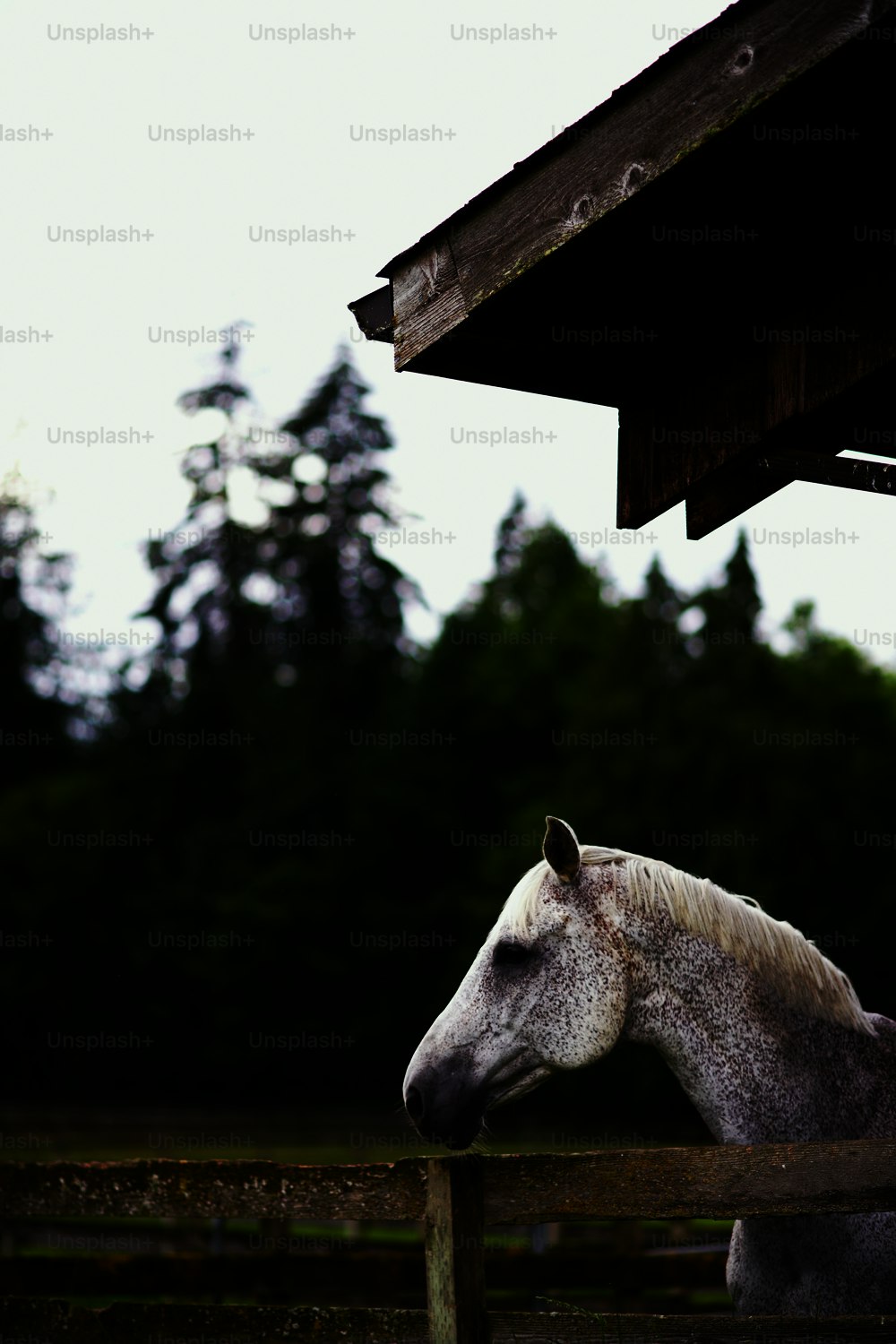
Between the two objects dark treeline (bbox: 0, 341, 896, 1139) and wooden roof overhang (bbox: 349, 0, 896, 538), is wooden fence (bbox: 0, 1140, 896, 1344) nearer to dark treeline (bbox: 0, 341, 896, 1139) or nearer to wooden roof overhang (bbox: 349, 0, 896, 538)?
wooden roof overhang (bbox: 349, 0, 896, 538)

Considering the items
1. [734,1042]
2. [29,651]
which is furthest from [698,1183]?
[29,651]

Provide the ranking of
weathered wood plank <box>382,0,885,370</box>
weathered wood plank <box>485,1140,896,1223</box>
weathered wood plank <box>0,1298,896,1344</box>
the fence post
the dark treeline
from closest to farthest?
weathered wood plank <box>382,0,885,370</box>
weathered wood plank <box>485,1140,896,1223</box>
weathered wood plank <box>0,1298,896,1344</box>
the fence post
the dark treeline

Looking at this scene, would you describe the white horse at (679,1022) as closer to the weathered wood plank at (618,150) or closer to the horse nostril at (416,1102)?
the horse nostril at (416,1102)

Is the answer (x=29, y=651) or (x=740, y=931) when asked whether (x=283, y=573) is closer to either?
(x=29, y=651)

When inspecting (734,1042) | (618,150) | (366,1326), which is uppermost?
(618,150)

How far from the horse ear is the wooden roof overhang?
87cm

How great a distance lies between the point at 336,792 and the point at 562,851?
27263 mm

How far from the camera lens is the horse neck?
3389mm

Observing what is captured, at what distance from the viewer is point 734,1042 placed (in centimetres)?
344

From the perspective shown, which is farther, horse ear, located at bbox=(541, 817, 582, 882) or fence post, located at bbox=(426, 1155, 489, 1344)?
horse ear, located at bbox=(541, 817, 582, 882)

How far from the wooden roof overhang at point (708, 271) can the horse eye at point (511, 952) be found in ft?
3.83

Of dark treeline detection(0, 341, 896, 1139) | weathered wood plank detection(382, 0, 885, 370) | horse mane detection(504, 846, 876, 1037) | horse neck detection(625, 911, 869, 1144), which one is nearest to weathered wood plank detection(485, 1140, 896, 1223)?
horse neck detection(625, 911, 869, 1144)

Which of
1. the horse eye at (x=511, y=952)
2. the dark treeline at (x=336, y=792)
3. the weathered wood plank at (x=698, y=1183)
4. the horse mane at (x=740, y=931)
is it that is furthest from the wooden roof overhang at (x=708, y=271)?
the dark treeline at (x=336, y=792)

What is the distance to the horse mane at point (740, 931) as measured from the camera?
357 centimetres
